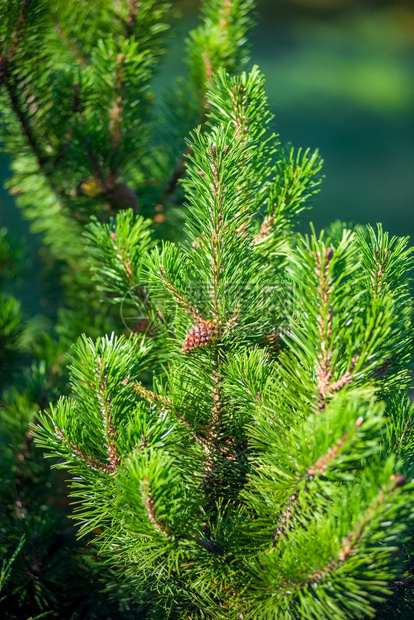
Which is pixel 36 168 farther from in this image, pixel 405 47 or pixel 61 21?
pixel 405 47

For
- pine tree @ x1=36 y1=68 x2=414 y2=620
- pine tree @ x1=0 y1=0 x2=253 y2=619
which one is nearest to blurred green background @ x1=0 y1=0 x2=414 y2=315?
pine tree @ x1=0 y1=0 x2=253 y2=619

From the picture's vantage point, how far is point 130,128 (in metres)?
0.55

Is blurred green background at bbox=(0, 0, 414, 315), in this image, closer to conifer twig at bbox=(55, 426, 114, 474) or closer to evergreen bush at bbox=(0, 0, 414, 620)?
evergreen bush at bbox=(0, 0, 414, 620)

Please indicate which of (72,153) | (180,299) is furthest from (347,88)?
(180,299)

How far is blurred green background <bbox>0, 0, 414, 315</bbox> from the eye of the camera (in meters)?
2.24

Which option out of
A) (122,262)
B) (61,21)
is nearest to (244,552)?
(122,262)

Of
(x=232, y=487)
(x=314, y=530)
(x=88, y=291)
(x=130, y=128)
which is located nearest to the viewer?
(x=314, y=530)

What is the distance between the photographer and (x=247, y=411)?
0.34 m

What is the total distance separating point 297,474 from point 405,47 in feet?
8.98

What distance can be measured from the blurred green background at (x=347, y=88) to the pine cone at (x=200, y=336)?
1.81 metres

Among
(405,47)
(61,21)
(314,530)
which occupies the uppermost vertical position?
(61,21)

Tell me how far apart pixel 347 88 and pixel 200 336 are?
2415 mm

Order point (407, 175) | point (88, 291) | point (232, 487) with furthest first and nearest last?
1. point (407, 175)
2. point (88, 291)
3. point (232, 487)

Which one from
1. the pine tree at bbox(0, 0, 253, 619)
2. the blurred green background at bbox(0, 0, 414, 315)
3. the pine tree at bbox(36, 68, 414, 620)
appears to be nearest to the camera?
the pine tree at bbox(36, 68, 414, 620)
